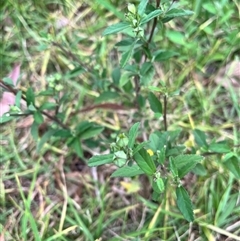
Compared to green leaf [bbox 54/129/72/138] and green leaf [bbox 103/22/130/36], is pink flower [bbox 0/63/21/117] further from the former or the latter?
green leaf [bbox 103/22/130/36]

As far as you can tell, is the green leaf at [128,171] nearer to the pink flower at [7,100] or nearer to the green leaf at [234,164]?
the green leaf at [234,164]

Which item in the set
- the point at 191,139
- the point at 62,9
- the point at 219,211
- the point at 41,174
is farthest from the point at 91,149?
the point at 62,9

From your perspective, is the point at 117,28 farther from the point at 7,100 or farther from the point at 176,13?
the point at 7,100

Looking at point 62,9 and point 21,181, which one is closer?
point 21,181

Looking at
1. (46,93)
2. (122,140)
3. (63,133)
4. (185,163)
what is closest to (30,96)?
(46,93)

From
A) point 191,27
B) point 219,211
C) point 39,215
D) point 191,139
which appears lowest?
point 39,215

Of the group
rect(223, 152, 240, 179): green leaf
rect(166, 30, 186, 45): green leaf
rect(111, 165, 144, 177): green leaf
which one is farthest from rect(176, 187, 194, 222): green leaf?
rect(166, 30, 186, 45): green leaf

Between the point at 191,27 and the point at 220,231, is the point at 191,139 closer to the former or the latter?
the point at 220,231
